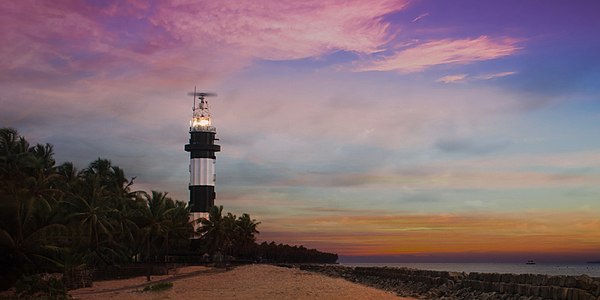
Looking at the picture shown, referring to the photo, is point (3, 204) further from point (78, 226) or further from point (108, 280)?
Result: point (108, 280)

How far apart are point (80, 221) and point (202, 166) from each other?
33.6 metres

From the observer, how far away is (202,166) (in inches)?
3339

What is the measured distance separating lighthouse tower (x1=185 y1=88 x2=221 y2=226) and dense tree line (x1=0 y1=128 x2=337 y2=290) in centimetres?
222

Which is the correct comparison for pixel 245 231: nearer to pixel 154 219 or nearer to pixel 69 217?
pixel 154 219

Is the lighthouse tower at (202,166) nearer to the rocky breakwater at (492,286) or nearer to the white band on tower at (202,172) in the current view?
the white band on tower at (202,172)

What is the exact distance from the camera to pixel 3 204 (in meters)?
36.2

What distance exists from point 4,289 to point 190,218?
1912 inches

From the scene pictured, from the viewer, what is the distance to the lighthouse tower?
84.1 meters

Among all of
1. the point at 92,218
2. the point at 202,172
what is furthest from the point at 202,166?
the point at 92,218

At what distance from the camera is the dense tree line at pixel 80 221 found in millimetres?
36094

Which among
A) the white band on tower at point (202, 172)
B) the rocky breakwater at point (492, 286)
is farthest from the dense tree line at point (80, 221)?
the rocky breakwater at point (492, 286)

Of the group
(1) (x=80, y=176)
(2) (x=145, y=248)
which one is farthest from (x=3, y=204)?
(2) (x=145, y=248)

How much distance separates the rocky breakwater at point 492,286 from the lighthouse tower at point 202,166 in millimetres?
41468

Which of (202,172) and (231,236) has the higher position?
(202,172)
